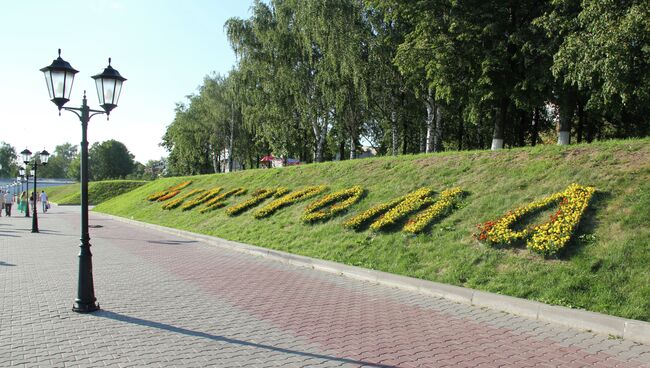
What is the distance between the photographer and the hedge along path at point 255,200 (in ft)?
64.3

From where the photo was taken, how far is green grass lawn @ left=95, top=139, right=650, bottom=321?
24.0ft

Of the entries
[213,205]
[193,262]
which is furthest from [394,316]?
[213,205]

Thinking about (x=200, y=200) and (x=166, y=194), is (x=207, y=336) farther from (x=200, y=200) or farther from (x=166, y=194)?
(x=166, y=194)

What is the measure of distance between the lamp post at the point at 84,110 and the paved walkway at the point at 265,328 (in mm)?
288

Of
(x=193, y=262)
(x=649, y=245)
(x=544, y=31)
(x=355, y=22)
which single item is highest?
(x=355, y=22)

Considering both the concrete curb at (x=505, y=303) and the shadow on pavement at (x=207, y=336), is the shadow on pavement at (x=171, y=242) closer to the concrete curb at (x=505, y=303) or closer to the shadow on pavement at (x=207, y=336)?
the concrete curb at (x=505, y=303)

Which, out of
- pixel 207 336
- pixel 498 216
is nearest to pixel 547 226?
pixel 498 216

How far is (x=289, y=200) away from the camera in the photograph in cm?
1778

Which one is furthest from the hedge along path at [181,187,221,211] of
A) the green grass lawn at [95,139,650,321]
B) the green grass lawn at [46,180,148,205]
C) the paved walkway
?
the green grass lawn at [46,180,148,205]

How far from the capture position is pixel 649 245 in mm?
7594

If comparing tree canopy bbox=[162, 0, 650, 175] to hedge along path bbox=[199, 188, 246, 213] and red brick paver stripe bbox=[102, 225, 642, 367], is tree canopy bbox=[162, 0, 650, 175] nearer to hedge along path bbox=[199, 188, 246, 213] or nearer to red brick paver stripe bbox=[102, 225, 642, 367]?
hedge along path bbox=[199, 188, 246, 213]

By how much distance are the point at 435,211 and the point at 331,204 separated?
4.80 m

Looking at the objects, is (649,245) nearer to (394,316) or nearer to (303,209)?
(394,316)

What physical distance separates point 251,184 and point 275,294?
15.9m
